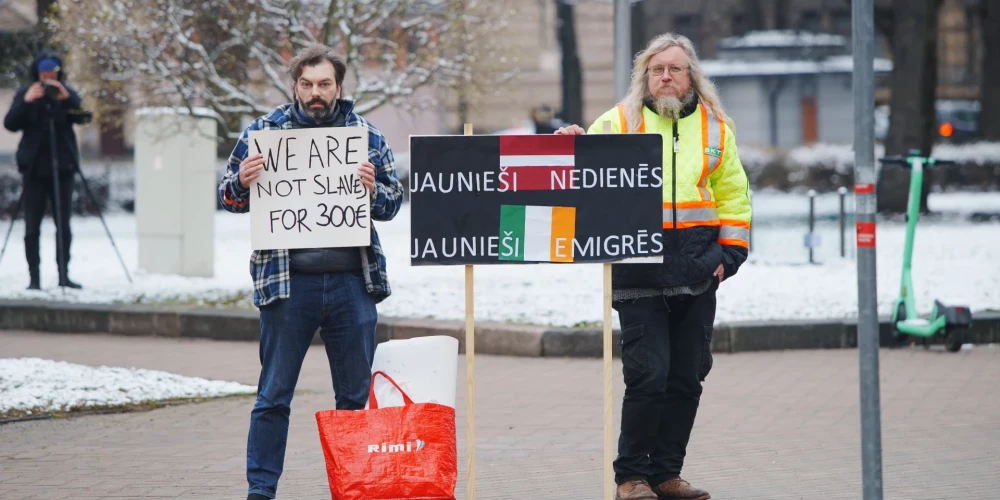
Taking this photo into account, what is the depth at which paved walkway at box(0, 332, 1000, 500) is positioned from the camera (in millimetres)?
6340

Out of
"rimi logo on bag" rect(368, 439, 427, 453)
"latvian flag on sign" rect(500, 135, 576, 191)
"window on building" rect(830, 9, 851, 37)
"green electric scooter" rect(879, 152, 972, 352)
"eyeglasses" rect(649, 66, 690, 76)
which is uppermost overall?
"window on building" rect(830, 9, 851, 37)

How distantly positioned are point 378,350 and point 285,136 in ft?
2.88

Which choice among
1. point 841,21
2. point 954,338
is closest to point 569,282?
point 954,338

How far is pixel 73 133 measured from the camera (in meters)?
12.9

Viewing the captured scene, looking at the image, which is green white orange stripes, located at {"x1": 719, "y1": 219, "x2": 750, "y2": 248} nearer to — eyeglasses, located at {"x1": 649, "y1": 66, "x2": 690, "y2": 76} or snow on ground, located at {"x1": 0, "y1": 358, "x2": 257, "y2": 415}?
eyeglasses, located at {"x1": 649, "y1": 66, "x2": 690, "y2": 76}

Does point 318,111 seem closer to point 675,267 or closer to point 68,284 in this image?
point 675,267

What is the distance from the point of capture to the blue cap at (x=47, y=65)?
40.9 ft

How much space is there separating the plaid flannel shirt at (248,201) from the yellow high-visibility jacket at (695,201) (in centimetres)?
87

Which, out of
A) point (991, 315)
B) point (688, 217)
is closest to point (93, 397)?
point (688, 217)

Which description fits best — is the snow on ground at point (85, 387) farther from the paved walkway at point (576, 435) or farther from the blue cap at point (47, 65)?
the blue cap at point (47, 65)

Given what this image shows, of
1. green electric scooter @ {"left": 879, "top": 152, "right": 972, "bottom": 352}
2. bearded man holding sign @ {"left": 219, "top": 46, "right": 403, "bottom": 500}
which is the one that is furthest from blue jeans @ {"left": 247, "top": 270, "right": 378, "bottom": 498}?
green electric scooter @ {"left": 879, "top": 152, "right": 972, "bottom": 352}

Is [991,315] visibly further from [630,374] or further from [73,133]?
[73,133]

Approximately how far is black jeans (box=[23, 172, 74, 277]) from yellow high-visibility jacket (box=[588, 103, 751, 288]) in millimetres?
7888

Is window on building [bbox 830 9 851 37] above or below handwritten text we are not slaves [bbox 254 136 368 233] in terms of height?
above
